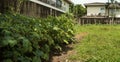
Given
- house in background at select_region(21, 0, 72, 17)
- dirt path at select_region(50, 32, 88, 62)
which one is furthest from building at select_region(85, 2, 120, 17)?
dirt path at select_region(50, 32, 88, 62)

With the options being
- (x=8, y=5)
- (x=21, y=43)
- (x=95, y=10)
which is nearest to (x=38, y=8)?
(x=8, y=5)

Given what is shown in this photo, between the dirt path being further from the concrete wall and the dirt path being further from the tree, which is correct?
the concrete wall

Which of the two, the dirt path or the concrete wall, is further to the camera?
the concrete wall

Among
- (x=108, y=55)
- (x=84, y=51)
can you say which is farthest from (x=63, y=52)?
(x=108, y=55)

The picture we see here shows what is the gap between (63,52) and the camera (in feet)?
33.1

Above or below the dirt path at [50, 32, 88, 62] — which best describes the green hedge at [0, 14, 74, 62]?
above

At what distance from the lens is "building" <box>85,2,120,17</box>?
5099cm

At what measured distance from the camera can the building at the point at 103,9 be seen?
167ft

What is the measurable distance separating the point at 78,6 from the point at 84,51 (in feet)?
184

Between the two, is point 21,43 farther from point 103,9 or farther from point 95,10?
point 95,10

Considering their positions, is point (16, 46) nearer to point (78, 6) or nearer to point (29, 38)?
point (29, 38)

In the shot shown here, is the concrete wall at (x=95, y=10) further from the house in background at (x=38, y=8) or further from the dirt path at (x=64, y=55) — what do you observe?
the dirt path at (x=64, y=55)

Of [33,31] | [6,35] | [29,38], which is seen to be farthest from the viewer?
[33,31]

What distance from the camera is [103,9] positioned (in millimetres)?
53094
